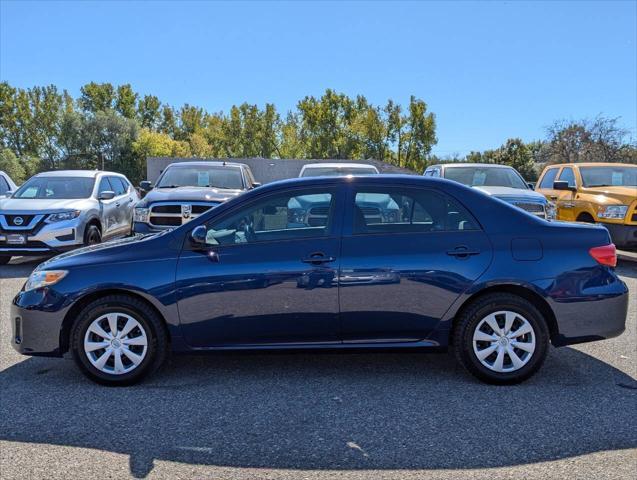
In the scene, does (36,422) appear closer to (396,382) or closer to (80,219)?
(396,382)

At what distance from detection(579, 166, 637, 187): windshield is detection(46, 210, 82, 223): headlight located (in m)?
9.65

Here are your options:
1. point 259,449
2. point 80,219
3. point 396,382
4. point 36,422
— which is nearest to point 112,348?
point 36,422

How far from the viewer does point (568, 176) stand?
11797 mm

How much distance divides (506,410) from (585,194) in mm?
8143

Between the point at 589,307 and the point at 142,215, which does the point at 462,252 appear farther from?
the point at 142,215

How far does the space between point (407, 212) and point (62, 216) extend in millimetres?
7525

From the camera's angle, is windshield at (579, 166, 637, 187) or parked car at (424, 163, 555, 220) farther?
windshield at (579, 166, 637, 187)

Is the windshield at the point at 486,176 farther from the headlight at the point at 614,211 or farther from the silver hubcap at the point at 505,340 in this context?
the silver hubcap at the point at 505,340

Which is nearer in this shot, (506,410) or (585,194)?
(506,410)

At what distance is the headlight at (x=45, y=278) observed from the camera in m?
4.37

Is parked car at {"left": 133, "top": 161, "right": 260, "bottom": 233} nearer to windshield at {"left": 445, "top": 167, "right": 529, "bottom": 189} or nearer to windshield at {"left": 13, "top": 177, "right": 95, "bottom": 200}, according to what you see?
windshield at {"left": 13, "top": 177, "right": 95, "bottom": 200}

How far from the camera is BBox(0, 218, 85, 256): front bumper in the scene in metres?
9.71

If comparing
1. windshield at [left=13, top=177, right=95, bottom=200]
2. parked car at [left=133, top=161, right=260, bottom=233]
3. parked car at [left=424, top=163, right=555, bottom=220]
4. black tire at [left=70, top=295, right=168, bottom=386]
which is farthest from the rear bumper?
windshield at [left=13, top=177, right=95, bottom=200]

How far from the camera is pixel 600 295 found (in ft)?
14.4
